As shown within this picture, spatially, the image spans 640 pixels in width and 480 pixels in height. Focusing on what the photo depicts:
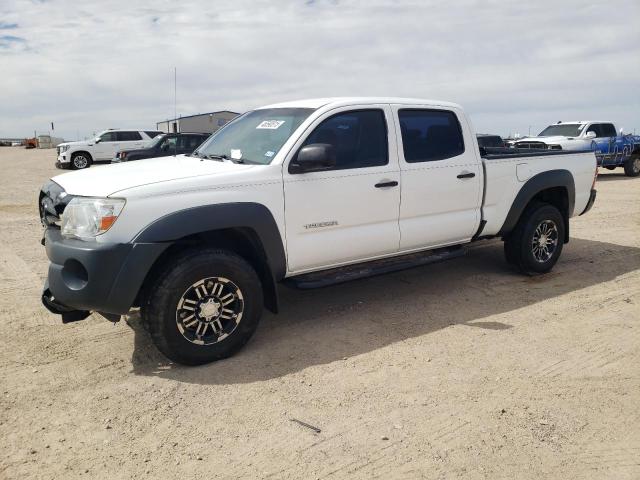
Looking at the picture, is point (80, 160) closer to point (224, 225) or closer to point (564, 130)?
point (564, 130)

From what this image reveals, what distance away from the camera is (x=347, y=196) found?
14.2 feet

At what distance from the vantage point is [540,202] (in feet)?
19.7

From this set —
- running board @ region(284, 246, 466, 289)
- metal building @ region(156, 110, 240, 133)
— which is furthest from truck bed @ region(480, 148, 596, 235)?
metal building @ region(156, 110, 240, 133)

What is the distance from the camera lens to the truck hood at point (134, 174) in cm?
362

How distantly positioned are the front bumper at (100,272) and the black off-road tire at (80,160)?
20.8 meters

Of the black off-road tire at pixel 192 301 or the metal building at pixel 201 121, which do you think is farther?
the metal building at pixel 201 121

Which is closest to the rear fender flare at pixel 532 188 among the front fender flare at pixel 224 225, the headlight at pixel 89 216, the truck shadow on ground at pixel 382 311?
the truck shadow on ground at pixel 382 311

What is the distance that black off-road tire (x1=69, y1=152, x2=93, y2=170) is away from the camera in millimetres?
22500

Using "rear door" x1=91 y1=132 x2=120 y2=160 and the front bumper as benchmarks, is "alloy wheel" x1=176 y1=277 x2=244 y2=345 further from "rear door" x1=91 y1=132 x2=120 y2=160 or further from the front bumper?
"rear door" x1=91 y1=132 x2=120 y2=160

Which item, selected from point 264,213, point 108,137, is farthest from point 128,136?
point 264,213

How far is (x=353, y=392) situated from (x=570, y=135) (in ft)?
51.4

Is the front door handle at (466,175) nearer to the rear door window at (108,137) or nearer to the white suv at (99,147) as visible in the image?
the white suv at (99,147)

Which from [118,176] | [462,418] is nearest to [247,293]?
[118,176]

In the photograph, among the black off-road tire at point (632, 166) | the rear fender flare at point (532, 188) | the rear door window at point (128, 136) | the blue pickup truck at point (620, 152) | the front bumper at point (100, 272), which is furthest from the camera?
the rear door window at point (128, 136)
